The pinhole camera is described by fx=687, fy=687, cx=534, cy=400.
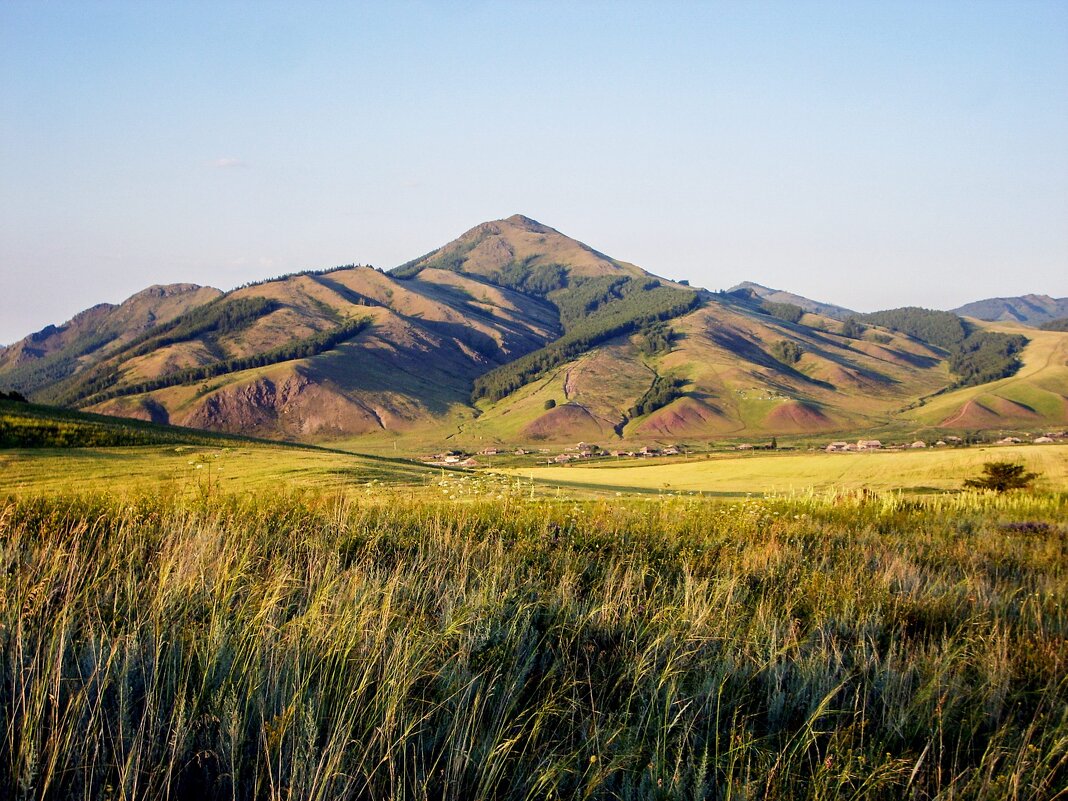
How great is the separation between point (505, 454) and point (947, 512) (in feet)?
452

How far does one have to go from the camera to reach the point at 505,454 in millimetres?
153000

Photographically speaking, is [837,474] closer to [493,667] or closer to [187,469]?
[187,469]

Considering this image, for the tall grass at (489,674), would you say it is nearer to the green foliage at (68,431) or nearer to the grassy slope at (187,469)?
the grassy slope at (187,469)

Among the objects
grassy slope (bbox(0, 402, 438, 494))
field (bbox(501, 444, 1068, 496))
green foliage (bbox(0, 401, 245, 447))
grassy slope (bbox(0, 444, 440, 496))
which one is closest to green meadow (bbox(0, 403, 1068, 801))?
grassy slope (bbox(0, 444, 440, 496))

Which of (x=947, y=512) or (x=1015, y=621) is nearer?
(x=1015, y=621)

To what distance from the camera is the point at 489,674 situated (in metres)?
4.32

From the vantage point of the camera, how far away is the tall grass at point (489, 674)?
3184 millimetres

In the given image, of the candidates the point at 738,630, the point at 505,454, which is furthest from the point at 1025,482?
A: the point at 505,454

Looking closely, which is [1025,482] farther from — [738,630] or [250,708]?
[250,708]

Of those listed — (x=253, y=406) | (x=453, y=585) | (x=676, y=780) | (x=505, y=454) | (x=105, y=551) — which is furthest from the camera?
(x=253, y=406)

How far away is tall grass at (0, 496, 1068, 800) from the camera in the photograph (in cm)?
318

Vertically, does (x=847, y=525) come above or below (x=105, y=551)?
below

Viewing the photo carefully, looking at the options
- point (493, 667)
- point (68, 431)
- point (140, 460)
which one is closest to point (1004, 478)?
point (493, 667)

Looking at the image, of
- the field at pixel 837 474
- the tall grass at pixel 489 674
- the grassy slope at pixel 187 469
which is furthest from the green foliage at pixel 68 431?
the tall grass at pixel 489 674
